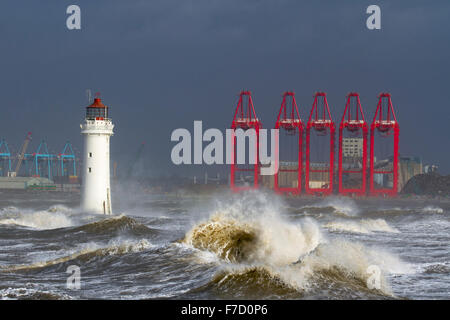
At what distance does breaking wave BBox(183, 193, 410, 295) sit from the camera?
12039mm

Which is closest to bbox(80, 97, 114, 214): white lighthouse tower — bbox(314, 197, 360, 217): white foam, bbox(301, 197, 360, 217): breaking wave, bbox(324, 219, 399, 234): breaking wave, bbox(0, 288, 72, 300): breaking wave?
bbox(324, 219, 399, 234): breaking wave

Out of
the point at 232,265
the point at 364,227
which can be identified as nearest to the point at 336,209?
the point at 364,227

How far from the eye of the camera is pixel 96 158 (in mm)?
28516

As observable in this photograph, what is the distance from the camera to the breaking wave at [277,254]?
39.5 ft

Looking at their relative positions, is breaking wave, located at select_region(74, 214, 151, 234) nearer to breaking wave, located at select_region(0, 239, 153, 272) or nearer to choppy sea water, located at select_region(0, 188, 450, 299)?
choppy sea water, located at select_region(0, 188, 450, 299)

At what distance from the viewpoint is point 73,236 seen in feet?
76.6

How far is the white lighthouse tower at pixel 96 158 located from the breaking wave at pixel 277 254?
395 inches

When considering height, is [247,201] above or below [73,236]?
above

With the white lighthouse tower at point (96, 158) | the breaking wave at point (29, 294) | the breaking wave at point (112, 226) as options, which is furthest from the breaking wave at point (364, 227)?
the breaking wave at point (29, 294)

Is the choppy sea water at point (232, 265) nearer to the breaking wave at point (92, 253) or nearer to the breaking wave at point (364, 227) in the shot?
the breaking wave at point (92, 253)

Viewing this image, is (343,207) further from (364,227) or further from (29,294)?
(29,294)
